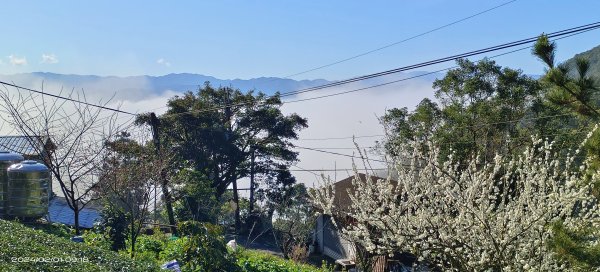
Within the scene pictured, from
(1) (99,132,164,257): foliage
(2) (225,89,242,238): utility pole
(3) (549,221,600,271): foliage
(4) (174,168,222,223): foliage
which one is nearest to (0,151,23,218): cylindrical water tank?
(1) (99,132,164,257): foliage

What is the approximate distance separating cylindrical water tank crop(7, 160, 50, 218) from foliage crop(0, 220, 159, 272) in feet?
16.5

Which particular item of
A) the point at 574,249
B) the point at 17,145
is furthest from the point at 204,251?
the point at 17,145

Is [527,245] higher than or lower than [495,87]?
lower

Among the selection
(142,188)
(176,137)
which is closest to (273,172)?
(176,137)

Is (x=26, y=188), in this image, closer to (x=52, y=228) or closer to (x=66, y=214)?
(x=52, y=228)

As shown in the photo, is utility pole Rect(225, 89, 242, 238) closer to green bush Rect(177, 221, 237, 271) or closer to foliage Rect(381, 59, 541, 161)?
foliage Rect(381, 59, 541, 161)

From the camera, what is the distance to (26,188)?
33.9ft

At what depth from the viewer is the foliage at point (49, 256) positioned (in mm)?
4133

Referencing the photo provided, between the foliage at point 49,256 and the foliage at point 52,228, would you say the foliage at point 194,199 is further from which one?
the foliage at point 49,256

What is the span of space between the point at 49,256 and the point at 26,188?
6.56 metres

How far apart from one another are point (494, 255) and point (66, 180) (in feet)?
32.8

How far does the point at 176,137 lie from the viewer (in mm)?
27547

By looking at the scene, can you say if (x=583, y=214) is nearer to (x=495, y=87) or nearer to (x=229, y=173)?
(x=495, y=87)

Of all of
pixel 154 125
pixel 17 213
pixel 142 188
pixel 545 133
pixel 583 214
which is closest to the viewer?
pixel 583 214
